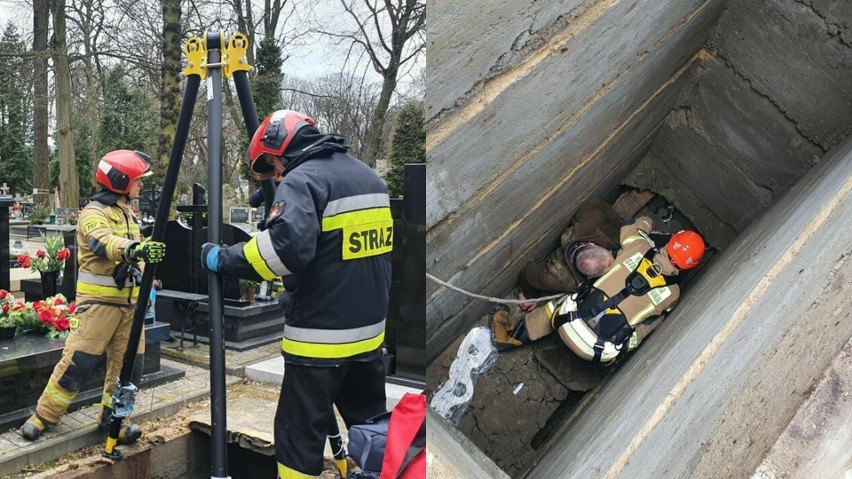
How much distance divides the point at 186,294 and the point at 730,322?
5.39 m

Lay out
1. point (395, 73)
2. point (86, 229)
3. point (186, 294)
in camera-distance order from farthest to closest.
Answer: point (186, 294), point (86, 229), point (395, 73)

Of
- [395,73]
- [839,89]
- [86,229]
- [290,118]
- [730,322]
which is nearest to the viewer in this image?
[730,322]

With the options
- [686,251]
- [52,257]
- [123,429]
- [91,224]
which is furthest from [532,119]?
[52,257]

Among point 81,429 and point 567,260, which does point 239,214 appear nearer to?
point 81,429

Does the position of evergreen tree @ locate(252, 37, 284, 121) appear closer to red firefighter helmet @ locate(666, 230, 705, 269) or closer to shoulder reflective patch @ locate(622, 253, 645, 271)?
shoulder reflective patch @ locate(622, 253, 645, 271)

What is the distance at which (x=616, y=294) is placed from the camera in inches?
124

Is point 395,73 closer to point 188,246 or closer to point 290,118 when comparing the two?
point 290,118

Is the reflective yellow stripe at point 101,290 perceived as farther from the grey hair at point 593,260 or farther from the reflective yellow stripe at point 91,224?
the grey hair at point 593,260

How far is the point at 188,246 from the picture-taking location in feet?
20.1

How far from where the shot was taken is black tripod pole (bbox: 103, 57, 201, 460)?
7.47ft

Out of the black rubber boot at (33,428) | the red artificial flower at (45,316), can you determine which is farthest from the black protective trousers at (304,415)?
the red artificial flower at (45,316)

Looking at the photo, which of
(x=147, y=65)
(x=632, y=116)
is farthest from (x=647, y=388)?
→ (x=147, y=65)

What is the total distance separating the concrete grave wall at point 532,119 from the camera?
179 cm

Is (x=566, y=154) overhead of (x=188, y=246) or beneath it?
overhead
